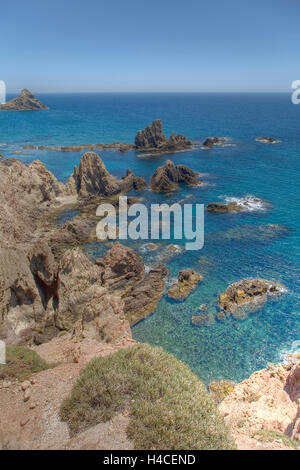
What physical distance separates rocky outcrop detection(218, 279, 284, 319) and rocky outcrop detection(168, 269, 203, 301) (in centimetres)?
313

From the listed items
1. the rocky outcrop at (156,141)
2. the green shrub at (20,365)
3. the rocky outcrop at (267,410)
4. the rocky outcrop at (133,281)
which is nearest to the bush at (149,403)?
the rocky outcrop at (267,410)

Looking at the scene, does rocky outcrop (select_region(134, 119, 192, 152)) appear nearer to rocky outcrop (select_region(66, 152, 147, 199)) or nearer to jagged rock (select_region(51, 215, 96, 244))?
rocky outcrop (select_region(66, 152, 147, 199))

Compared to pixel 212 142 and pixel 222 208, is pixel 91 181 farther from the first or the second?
pixel 212 142

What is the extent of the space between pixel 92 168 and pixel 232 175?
31014 mm

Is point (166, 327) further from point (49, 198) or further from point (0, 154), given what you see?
point (0, 154)

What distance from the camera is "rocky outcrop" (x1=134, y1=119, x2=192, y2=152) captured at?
8825 centimetres

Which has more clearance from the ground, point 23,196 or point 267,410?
point 23,196

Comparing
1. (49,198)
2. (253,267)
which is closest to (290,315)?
(253,267)

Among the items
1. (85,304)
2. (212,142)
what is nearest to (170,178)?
(212,142)

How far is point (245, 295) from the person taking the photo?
28.0 m

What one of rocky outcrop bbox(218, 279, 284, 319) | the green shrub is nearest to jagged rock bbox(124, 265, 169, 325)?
rocky outcrop bbox(218, 279, 284, 319)

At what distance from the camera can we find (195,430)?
32.1 ft

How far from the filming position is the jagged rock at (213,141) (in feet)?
298

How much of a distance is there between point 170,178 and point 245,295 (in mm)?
35473
